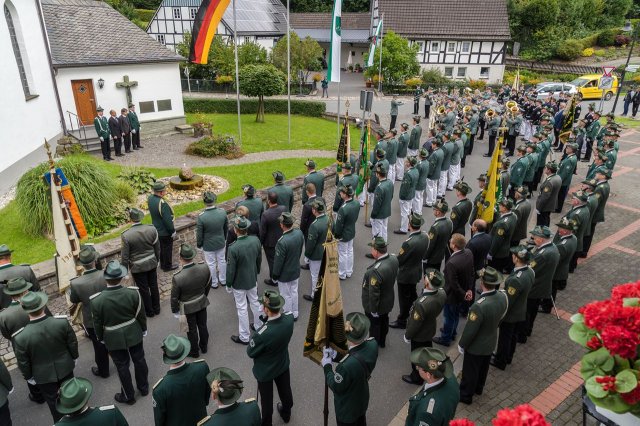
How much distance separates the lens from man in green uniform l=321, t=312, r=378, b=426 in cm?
494

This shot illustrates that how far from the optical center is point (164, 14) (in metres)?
42.7

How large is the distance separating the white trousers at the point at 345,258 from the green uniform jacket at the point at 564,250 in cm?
402

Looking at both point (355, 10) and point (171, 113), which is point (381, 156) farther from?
point (355, 10)

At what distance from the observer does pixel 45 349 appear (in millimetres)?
5684

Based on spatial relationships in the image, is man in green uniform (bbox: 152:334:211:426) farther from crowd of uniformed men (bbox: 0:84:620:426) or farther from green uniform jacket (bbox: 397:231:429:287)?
green uniform jacket (bbox: 397:231:429:287)

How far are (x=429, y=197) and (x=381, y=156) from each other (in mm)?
2212

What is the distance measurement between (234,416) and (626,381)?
315 cm

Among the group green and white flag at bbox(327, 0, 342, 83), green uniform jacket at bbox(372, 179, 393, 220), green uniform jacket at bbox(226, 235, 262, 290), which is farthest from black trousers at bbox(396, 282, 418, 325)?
green and white flag at bbox(327, 0, 342, 83)

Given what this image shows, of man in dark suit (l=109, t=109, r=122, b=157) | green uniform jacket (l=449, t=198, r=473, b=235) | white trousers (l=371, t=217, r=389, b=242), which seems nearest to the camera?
green uniform jacket (l=449, t=198, r=473, b=235)

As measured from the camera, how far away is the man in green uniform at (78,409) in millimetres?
4078

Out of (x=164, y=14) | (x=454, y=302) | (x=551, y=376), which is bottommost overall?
(x=551, y=376)

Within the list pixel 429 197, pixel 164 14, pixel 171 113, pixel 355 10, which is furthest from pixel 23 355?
pixel 355 10

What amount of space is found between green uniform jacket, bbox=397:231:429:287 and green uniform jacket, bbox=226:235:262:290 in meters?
2.55

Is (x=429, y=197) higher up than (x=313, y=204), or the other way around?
(x=313, y=204)
